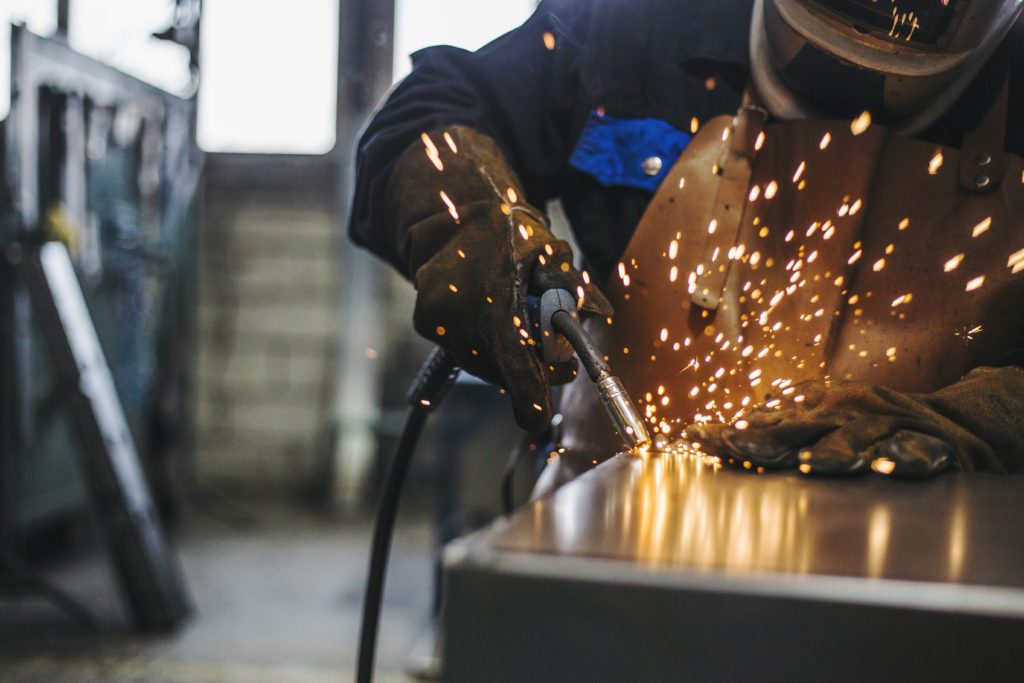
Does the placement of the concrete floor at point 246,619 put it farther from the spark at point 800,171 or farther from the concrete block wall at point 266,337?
the spark at point 800,171

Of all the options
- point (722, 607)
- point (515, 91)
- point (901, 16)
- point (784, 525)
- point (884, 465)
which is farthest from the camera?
point (515, 91)

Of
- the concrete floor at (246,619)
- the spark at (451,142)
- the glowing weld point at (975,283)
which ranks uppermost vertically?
the spark at (451,142)

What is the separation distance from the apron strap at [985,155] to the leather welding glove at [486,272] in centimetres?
46

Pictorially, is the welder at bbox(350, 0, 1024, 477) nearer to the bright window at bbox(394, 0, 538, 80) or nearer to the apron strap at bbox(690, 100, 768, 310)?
the apron strap at bbox(690, 100, 768, 310)

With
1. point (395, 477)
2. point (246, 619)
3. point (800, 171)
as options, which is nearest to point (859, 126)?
point (800, 171)

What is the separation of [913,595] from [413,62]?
3.23 feet

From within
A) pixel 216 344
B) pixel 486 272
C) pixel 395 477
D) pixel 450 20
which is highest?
pixel 450 20

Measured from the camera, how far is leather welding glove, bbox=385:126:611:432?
0.88m

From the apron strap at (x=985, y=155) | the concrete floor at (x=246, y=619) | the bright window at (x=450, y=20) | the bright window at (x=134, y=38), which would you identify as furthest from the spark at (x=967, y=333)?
the bright window at (x=134, y=38)

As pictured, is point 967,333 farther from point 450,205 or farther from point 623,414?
point 450,205

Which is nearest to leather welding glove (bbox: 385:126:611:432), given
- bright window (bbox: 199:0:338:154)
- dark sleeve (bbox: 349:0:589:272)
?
dark sleeve (bbox: 349:0:589:272)

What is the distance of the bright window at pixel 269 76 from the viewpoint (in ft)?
13.4

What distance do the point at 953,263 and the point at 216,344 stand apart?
361 cm

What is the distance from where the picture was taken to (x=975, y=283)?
1.02 meters
